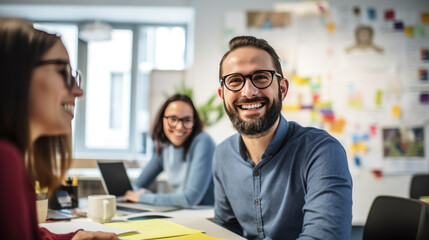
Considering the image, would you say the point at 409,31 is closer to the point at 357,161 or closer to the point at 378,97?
the point at 378,97

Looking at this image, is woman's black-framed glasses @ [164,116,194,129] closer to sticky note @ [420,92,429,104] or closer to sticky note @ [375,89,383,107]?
sticky note @ [375,89,383,107]

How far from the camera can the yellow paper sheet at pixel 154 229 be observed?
1112 mm

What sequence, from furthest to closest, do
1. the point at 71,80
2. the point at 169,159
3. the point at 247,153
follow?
the point at 169,159, the point at 247,153, the point at 71,80

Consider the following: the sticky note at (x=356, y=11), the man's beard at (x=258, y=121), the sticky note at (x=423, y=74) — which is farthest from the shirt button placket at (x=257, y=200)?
the sticky note at (x=423, y=74)

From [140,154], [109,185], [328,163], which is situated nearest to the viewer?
[328,163]

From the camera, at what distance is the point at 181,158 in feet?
8.16

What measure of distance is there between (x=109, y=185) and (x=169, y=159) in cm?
61

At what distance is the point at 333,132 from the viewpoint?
13.0 feet

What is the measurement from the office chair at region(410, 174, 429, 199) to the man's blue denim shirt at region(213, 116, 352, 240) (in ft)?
6.76

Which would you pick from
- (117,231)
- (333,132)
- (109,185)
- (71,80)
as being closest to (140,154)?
(333,132)

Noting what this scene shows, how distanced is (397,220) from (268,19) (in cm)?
290

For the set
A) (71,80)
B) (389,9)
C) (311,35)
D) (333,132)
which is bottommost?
(333,132)

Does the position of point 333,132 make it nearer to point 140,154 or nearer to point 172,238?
point 140,154

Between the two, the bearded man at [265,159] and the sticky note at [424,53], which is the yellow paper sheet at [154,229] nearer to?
the bearded man at [265,159]
